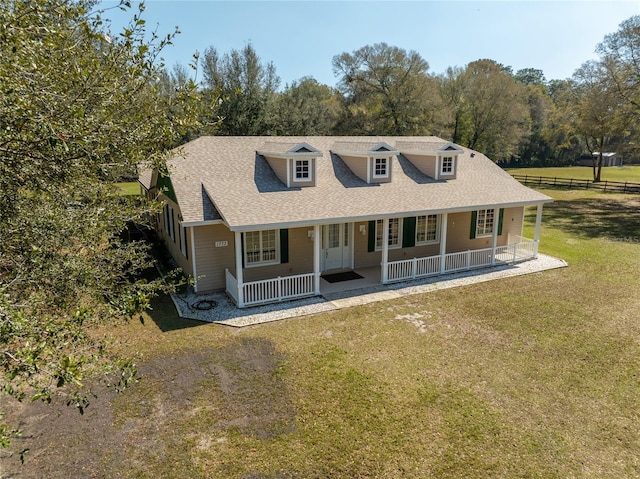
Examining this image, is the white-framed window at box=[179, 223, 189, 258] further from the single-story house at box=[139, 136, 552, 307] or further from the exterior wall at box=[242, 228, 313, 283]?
the exterior wall at box=[242, 228, 313, 283]

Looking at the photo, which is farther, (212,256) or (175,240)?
(175,240)

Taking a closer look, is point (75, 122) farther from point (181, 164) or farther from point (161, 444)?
point (181, 164)

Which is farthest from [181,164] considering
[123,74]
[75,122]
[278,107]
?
[278,107]

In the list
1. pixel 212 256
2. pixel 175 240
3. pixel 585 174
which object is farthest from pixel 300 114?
pixel 585 174

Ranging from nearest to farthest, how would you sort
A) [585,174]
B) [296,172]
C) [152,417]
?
1. [152,417]
2. [296,172]
3. [585,174]

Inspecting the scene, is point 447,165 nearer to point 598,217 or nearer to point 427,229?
point 427,229

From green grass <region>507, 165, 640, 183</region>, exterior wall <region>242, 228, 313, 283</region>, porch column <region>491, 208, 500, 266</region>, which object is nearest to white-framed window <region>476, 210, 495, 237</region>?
porch column <region>491, 208, 500, 266</region>

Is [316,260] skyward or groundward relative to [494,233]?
groundward
